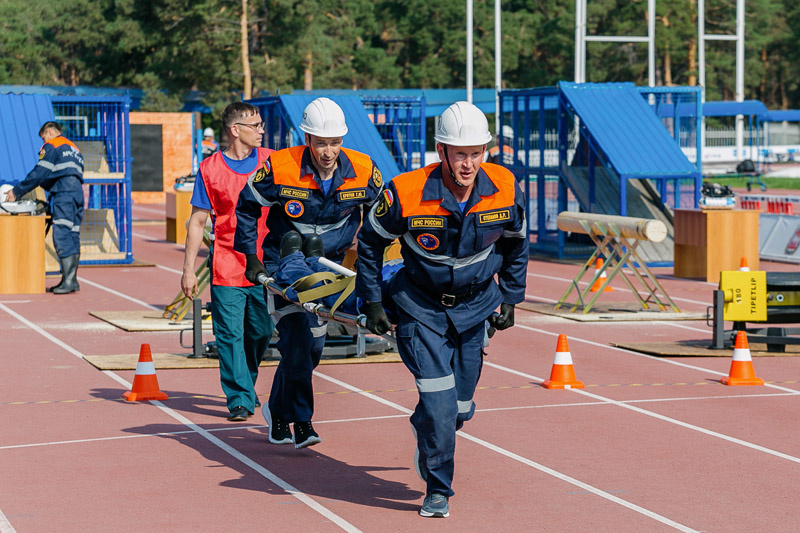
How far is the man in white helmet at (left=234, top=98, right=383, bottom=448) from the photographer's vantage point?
26.8 feet

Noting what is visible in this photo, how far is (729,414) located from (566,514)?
3.48m

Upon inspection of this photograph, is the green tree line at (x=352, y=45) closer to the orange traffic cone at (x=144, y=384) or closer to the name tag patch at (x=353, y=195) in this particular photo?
the orange traffic cone at (x=144, y=384)

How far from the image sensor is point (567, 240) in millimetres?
26234

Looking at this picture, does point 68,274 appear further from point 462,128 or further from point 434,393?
point 462,128

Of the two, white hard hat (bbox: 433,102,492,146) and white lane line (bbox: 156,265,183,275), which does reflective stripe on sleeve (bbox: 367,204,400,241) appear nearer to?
white hard hat (bbox: 433,102,492,146)

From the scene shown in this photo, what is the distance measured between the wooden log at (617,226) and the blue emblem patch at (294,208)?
778 cm

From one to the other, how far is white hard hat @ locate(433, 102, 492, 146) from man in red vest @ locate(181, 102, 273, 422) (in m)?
2.68

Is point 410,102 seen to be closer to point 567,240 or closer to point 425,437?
point 567,240

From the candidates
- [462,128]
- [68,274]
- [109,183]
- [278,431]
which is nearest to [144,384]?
[278,431]

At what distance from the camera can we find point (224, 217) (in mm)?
9430

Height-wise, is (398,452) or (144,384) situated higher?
(144,384)

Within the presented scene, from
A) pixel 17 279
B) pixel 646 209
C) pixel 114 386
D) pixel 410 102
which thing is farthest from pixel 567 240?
pixel 114 386

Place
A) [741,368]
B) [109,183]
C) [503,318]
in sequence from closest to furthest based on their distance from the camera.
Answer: [503,318]
[741,368]
[109,183]

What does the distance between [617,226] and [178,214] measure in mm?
14953
